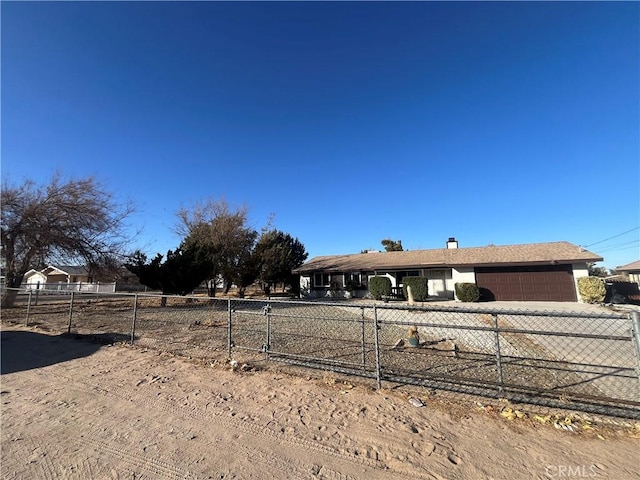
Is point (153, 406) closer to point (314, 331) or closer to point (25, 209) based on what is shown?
point (314, 331)

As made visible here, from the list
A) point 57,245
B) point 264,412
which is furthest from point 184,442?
point 57,245

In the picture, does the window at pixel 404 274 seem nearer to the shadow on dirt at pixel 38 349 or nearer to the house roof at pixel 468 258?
the house roof at pixel 468 258

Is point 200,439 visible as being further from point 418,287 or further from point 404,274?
point 404,274

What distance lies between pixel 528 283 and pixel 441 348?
16.5 meters

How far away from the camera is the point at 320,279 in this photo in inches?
1054

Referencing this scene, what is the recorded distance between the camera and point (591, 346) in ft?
25.8

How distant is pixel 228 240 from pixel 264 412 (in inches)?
964

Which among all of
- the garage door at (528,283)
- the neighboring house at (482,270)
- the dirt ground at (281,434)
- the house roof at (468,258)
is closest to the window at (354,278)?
the neighboring house at (482,270)

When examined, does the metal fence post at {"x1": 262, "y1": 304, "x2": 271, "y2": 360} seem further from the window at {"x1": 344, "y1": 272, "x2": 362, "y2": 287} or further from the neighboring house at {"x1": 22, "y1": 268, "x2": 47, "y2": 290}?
the window at {"x1": 344, "y1": 272, "x2": 362, "y2": 287}

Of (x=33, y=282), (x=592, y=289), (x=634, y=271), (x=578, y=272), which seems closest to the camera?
(x=592, y=289)

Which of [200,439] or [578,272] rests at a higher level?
[578,272]

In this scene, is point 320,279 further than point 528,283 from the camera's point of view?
Yes

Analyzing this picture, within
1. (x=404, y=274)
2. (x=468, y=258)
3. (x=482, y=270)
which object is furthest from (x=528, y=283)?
(x=404, y=274)

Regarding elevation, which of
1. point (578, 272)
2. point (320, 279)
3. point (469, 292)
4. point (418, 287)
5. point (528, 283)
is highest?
point (320, 279)
